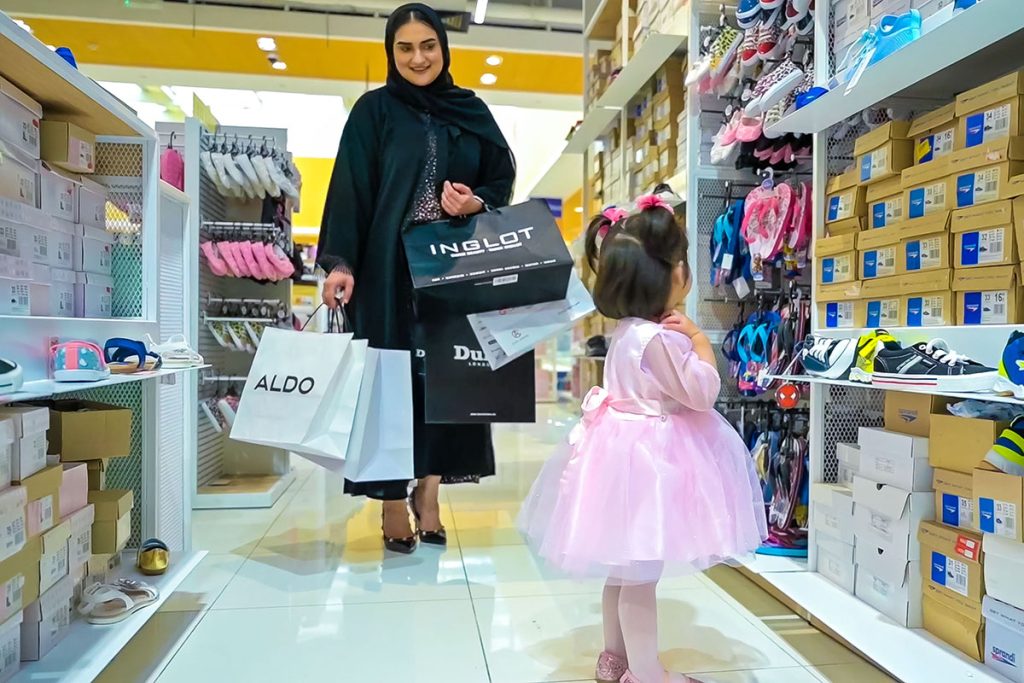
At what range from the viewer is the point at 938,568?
155 cm

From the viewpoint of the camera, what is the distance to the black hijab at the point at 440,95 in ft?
7.48

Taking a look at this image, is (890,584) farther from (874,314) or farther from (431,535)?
(431,535)

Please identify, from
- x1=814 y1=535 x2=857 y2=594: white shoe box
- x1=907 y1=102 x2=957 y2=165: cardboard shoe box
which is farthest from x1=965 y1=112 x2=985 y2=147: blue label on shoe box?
x1=814 y1=535 x2=857 y2=594: white shoe box

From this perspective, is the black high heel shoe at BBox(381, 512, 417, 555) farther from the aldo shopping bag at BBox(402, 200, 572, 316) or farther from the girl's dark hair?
the girl's dark hair

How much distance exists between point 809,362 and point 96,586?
1.90 meters

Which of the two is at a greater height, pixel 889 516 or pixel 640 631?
pixel 889 516

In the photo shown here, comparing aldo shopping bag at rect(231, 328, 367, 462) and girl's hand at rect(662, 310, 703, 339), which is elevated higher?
girl's hand at rect(662, 310, 703, 339)

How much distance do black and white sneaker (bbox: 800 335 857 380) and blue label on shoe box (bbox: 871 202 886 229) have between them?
0.33 m

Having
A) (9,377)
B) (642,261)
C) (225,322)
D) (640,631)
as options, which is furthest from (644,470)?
(225,322)

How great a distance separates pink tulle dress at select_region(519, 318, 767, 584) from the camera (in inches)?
52.4

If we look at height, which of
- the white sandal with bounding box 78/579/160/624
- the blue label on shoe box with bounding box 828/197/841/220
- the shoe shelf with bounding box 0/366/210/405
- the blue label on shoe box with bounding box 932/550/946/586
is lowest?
the white sandal with bounding box 78/579/160/624

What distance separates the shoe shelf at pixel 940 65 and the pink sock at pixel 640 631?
1.27m

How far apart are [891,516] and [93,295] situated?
6.62 ft

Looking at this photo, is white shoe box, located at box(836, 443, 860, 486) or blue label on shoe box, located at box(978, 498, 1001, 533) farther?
white shoe box, located at box(836, 443, 860, 486)
